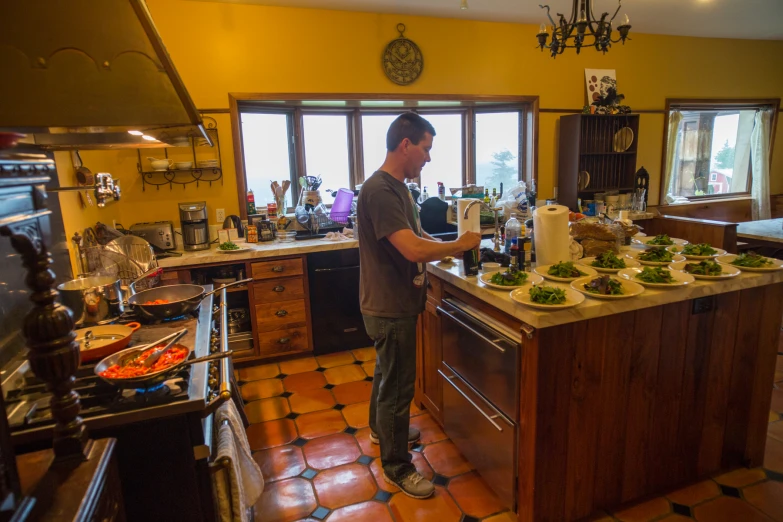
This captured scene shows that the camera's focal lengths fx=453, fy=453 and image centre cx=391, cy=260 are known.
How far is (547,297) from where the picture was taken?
161cm

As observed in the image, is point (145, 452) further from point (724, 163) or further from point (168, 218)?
point (724, 163)

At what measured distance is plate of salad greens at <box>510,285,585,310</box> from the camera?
157cm

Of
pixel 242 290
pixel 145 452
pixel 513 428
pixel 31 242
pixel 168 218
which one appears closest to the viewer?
pixel 31 242

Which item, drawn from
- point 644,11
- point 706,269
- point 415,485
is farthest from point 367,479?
point 644,11

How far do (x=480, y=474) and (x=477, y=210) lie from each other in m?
1.21

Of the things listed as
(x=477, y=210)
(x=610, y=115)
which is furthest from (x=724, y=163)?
(x=477, y=210)

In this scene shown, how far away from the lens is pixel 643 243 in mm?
2617

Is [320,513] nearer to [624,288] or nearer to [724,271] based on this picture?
[624,288]

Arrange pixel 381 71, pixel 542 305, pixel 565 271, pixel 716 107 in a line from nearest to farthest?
1. pixel 542 305
2. pixel 565 271
3. pixel 381 71
4. pixel 716 107

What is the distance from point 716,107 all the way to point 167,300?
624 cm

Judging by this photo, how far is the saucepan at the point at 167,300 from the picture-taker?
172 cm

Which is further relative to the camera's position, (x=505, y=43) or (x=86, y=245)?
(x=505, y=43)

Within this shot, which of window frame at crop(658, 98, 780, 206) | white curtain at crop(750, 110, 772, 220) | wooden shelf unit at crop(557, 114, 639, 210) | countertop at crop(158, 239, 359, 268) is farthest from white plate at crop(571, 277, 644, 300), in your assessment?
white curtain at crop(750, 110, 772, 220)

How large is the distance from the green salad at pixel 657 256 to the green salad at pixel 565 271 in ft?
1.28
